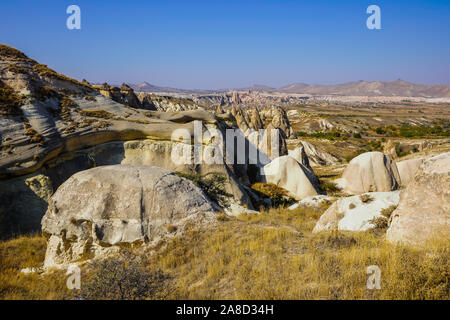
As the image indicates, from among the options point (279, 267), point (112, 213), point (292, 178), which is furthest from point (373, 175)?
point (112, 213)

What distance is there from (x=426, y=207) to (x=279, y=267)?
3286mm

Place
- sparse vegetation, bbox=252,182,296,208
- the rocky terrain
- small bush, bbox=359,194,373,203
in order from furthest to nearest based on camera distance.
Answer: sparse vegetation, bbox=252,182,296,208 < small bush, bbox=359,194,373,203 < the rocky terrain

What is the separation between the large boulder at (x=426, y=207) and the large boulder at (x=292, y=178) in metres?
10.0

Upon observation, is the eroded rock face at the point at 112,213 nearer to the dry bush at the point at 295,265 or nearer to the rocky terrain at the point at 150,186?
the rocky terrain at the point at 150,186

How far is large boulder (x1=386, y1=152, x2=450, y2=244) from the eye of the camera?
201 inches

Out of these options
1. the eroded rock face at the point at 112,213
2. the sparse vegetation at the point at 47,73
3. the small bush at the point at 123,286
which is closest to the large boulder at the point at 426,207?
the eroded rock face at the point at 112,213

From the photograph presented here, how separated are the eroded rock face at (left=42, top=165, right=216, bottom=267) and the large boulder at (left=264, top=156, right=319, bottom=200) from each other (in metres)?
9.93

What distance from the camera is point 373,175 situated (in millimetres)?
17562

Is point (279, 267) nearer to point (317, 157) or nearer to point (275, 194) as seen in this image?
point (275, 194)

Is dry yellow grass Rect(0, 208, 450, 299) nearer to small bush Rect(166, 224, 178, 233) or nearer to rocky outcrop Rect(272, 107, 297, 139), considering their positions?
small bush Rect(166, 224, 178, 233)

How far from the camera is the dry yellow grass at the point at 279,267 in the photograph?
3.81 metres

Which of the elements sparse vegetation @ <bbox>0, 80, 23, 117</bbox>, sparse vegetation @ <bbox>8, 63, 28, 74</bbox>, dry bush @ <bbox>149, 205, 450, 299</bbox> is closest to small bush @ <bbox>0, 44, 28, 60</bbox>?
sparse vegetation @ <bbox>8, 63, 28, 74</bbox>
